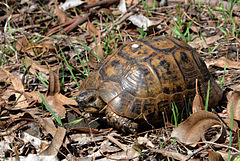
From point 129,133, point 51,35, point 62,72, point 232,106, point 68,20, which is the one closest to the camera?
point 232,106

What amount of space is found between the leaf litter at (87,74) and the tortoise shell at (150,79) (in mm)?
252

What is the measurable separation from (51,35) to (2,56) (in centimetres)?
100

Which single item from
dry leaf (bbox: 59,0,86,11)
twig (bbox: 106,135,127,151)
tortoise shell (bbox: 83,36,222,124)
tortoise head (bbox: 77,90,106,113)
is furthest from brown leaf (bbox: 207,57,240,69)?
dry leaf (bbox: 59,0,86,11)

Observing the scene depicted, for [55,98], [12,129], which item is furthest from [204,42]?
[12,129]

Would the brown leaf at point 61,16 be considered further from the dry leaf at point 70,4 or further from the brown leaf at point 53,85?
the brown leaf at point 53,85

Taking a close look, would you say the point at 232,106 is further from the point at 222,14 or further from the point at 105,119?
the point at 222,14

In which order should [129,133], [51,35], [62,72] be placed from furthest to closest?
[51,35] < [62,72] < [129,133]

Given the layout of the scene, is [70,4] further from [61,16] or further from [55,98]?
[55,98]

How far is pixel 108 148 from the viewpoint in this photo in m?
3.38

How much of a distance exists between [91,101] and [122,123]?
0.49 metres

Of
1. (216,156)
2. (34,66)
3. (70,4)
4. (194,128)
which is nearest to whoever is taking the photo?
(216,156)

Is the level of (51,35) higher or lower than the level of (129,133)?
higher

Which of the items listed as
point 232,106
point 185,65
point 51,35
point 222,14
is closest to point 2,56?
point 51,35

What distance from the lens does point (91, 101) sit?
3.59 meters
